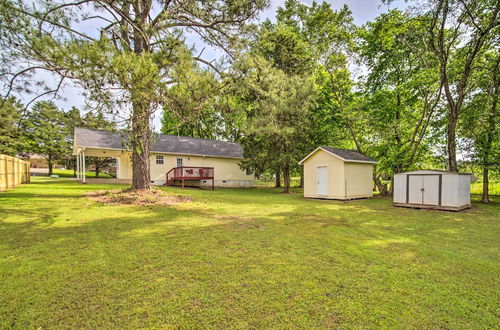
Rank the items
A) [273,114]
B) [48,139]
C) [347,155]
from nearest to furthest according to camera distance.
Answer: [273,114]
[347,155]
[48,139]

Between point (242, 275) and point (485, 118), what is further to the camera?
point (485, 118)

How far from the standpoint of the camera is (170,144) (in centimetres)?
2028

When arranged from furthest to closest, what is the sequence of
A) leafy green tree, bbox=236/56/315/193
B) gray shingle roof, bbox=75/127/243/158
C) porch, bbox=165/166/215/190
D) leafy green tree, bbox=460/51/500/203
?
gray shingle roof, bbox=75/127/243/158 → porch, bbox=165/166/215/190 → leafy green tree, bbox=460/51/500/203 → leafy green tree, bbox=236/56/315/193

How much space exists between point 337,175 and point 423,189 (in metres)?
3.68

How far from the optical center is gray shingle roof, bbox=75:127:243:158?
17.5 metres

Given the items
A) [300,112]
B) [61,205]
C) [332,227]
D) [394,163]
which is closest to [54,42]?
[61,205]

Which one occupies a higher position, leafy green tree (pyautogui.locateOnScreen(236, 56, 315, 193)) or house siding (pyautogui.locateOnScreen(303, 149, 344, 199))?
leafy green tree (pyautogui.locateOnScreen(236, 56, 315, 193))

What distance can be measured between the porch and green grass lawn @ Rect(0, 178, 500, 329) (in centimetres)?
1106

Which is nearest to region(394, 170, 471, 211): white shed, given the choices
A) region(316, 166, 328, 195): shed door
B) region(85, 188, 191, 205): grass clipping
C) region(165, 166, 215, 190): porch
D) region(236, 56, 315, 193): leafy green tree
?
region(316, 166, 328, 195): shed door

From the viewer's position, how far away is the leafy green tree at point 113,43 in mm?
5844

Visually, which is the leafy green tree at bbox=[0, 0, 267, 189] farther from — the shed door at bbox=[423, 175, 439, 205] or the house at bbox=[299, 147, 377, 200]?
the shed door at bbox=[423, 175, 439, 205]

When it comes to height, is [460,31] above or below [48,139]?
above

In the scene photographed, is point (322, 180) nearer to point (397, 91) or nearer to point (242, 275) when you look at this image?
point (397, 91)

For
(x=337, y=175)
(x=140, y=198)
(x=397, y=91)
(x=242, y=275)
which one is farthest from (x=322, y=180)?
(x=242, y=275)
